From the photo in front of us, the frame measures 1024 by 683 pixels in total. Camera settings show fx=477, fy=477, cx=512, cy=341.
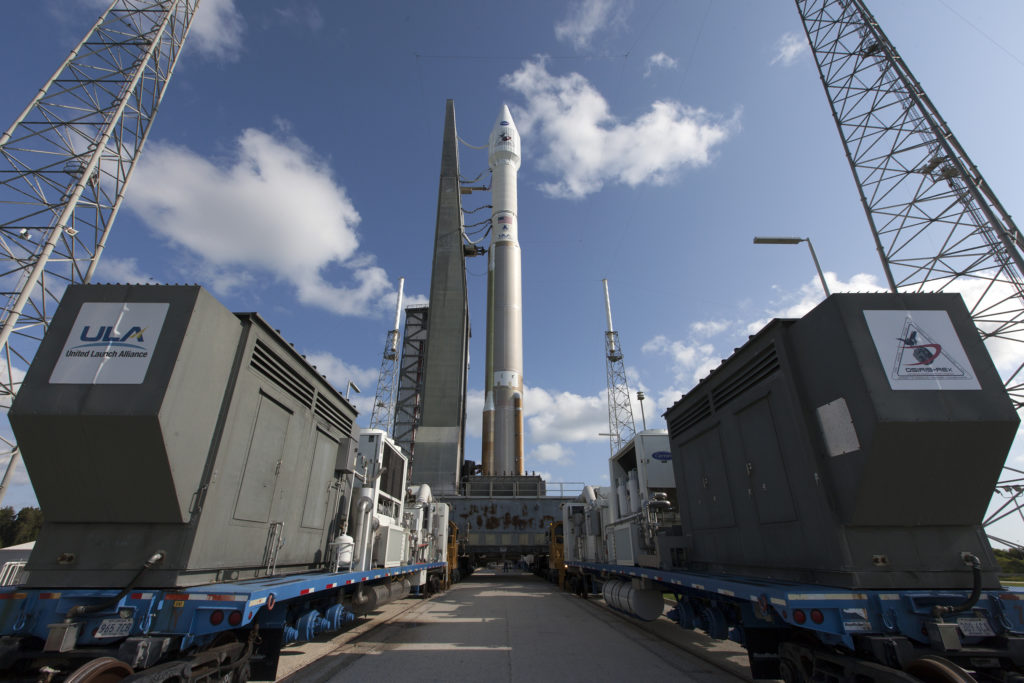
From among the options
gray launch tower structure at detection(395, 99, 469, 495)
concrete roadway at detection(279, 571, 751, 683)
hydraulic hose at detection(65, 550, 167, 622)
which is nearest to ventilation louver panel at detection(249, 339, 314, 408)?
hydraulic hose at detection(65, 550, 167, 622)

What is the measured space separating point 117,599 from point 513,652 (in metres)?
5.16

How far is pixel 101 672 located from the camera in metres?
3.26

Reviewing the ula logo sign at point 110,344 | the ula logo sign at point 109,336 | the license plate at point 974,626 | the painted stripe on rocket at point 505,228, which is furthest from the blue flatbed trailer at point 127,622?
the painted stripe on rocket at point 505,228

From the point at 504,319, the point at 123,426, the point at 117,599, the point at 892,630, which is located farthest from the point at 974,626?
the point at 504,319

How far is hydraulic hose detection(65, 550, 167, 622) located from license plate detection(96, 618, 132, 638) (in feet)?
0.39

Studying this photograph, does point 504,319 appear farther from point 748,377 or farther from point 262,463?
point 262,463

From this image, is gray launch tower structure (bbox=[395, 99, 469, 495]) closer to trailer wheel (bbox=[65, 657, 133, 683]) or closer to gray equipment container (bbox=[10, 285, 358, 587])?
gray equipment container (bbox=[10, 285, 358, 587])

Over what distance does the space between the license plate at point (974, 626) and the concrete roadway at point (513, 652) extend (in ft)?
8.68

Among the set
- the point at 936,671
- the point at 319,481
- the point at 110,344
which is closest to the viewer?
the point at 936,671

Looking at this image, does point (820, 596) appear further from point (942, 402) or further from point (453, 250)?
point (453, 250)

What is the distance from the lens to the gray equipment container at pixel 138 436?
4.04 m

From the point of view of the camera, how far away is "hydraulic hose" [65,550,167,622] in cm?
377

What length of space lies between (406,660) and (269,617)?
7.79ft

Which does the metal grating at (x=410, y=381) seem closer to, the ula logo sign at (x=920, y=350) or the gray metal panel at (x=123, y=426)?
the gray metal panel at (x=123, y=426)
